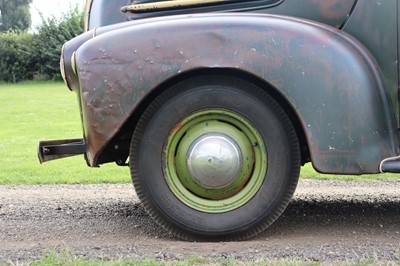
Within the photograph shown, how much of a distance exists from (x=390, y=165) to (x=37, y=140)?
27.1 feet

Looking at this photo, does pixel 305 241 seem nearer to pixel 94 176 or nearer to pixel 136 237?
pixel 136 237

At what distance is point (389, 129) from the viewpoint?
3711 millimetres

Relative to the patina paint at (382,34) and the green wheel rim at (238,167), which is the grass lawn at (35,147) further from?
the green wheel rim at (238,167)

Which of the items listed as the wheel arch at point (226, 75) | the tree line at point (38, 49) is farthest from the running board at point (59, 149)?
the tree line at point (38, 49)

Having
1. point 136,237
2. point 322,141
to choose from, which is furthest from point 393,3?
point 136,237

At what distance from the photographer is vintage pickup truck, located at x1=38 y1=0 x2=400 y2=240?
3654mm

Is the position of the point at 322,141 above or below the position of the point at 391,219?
above

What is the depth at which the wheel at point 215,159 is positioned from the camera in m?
3.74

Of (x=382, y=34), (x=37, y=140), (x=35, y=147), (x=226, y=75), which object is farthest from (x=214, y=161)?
(x=37, y=140)

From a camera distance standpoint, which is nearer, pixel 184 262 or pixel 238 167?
pixel 184 262

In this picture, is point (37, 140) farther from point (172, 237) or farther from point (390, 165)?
point (390, 165)

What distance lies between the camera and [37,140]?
35.8ft

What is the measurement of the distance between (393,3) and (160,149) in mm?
1689

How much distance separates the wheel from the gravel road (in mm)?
163
